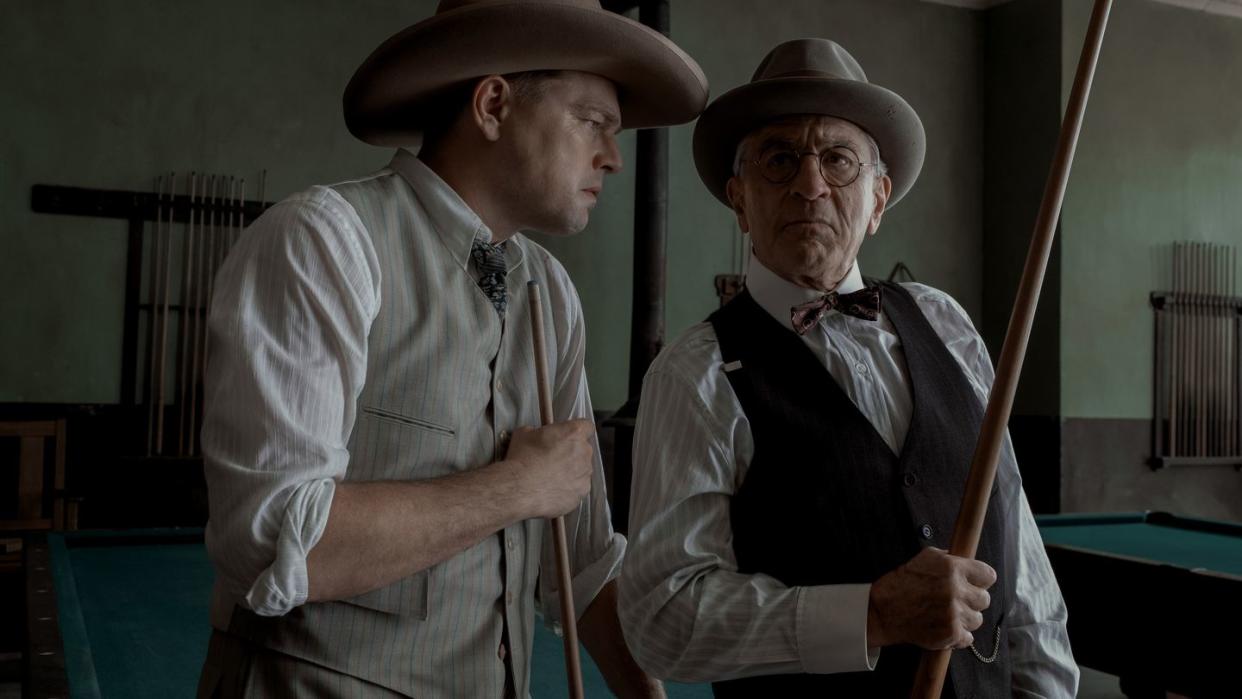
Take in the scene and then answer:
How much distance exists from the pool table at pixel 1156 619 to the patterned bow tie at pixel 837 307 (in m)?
1.66

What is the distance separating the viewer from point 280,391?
1159 millimetres

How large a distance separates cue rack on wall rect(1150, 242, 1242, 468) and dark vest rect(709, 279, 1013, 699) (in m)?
6.41

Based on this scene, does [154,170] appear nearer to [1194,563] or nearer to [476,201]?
[476,201]

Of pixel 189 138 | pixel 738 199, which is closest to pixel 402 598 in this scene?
pixel 738 199

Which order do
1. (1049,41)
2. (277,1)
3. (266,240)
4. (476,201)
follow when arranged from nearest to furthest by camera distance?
1. (266,240)
2. (476,201)
3. (277,1)
4. (1049,41)

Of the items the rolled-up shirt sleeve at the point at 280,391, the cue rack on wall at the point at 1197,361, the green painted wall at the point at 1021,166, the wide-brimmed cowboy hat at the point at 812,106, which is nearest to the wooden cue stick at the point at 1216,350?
the cue rack on wall at the point at 1197,361

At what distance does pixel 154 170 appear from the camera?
5332mm

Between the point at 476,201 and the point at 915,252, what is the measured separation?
20.2ft

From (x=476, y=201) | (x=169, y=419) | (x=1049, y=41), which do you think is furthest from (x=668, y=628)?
(x=1049, y=41)

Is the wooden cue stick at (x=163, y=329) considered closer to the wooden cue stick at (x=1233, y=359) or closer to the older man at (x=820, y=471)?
the older man at (x=820, y=471)

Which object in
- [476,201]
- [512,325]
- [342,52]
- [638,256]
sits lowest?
[512,325]

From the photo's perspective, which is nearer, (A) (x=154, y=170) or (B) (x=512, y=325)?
(B) (x=512, y=325)

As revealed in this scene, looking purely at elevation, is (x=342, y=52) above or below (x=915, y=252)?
above

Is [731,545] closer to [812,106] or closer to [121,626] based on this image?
[812,106]
